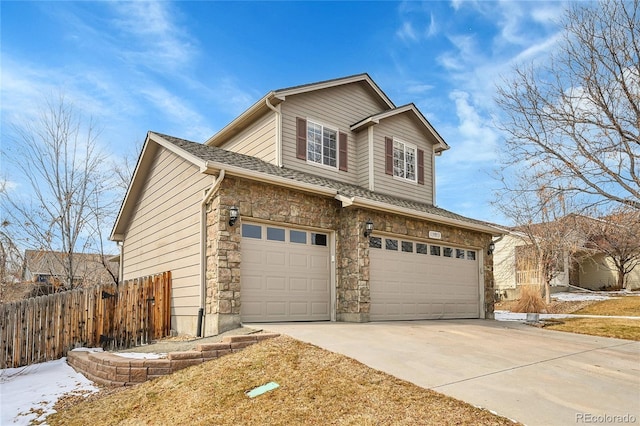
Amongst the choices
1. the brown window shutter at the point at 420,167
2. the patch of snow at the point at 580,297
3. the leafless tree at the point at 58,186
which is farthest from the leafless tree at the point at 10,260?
the patch of snow at the point at 580,297

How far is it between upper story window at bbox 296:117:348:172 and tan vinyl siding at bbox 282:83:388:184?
0.42ft

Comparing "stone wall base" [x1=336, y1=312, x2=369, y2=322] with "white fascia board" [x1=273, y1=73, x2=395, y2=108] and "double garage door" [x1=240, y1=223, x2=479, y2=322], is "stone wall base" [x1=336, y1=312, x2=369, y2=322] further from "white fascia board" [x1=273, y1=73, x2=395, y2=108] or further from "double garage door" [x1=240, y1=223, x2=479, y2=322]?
"white fascia board" [x1=273, y1=73, x2=395, y2=108]

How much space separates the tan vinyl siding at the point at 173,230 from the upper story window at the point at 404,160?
259 inches

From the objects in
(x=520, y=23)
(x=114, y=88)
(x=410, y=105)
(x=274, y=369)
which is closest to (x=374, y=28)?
(x=410, y=105)

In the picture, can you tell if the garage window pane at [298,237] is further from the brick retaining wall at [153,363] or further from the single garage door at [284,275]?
the brick retaining wall at [153,363]

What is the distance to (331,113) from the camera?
1325 cm

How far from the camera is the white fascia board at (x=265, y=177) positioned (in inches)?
335

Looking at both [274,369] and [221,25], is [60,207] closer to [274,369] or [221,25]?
[221,25]

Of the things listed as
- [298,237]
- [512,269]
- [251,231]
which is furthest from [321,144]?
[512,269]

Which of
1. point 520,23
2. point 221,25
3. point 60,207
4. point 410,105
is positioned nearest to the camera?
point 520,23

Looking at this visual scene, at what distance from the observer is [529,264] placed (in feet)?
69.4

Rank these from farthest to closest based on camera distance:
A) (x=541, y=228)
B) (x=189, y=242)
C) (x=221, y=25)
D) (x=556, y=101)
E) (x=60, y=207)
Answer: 1. (x=541, y=228)
2. (x=60, y=207)
3. (x=221, y=25)
4. (x=556, y=101)
5. (x=189, y=242)

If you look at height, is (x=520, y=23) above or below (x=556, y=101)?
above

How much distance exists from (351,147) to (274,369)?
28.7 ft
